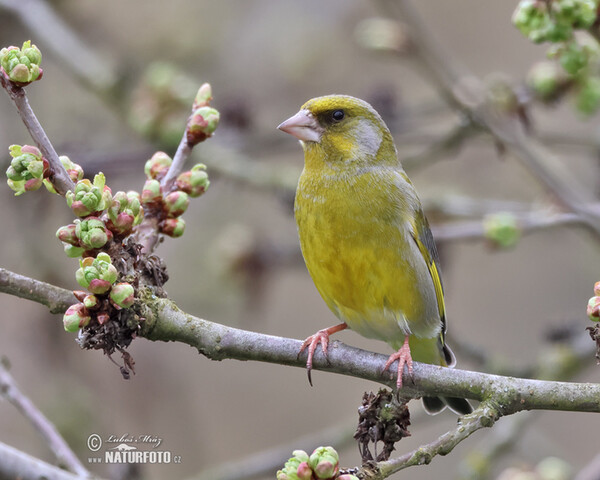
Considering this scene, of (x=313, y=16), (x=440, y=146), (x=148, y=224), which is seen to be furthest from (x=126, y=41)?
(x=148, y=224)

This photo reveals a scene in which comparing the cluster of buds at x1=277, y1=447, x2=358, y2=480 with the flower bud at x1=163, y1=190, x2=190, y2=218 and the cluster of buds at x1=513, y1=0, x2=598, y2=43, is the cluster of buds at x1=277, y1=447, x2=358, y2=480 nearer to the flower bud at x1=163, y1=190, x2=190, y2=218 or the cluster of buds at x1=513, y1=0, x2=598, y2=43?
the flower bud at x1=163, y1=190, x2=190, y2=218

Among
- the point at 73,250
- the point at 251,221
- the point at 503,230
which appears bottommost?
the point at 73,250

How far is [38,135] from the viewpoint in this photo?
8.15 ft

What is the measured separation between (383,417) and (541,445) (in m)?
3.34

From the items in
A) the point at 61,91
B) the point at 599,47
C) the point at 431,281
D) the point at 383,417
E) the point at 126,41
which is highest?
the point at 126,41

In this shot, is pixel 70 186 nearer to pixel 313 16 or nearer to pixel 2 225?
pixel 2 225

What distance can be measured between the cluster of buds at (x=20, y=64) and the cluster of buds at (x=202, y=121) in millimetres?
726

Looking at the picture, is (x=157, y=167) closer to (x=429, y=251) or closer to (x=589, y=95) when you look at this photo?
(x=429, y=251)

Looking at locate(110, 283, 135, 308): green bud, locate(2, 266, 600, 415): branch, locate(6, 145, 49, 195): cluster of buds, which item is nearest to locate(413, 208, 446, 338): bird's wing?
locate(2, 266, 600, 415): branch

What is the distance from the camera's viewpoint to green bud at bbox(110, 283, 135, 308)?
2502mm

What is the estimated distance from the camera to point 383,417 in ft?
9.06

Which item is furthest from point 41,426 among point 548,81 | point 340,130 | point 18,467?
point 548,81

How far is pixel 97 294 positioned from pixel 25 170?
464mm

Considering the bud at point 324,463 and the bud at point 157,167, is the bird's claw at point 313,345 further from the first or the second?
the bud at point 157,167
